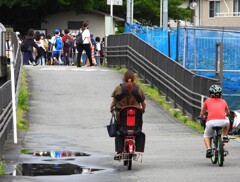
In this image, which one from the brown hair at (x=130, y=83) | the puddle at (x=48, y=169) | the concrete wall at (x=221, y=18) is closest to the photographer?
the puddle at (x=48, y=169)

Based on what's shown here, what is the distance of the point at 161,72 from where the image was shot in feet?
87.3

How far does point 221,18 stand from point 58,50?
108ft

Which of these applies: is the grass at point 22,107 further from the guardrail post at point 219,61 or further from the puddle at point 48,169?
the puddle at point 48,169

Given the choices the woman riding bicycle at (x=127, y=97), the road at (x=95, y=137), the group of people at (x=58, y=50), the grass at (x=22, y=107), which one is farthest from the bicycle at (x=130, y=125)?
the group of people at (x=58, y=50)

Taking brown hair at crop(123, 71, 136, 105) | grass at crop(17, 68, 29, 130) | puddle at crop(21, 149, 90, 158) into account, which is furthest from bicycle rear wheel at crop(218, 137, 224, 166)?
grass at crop(17, 68, 29, 130)

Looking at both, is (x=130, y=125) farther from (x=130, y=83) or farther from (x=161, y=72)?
(x=161, y=72)

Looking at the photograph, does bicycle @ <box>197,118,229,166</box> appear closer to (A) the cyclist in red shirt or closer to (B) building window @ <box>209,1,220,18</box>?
(A) the cyclist in red shirt

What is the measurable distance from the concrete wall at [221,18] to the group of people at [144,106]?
50.6m

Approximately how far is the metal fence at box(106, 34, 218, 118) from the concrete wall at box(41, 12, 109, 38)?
30.5m

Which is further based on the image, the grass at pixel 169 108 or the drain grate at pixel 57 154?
the grass at pixel 169 108

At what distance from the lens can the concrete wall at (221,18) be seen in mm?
66738

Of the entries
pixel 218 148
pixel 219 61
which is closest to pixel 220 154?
pixel 218 148

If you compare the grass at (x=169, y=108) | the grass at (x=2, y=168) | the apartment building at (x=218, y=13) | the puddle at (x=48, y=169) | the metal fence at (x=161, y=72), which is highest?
the apartment building at (x=218, y=13)

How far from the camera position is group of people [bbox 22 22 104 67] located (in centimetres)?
3503
